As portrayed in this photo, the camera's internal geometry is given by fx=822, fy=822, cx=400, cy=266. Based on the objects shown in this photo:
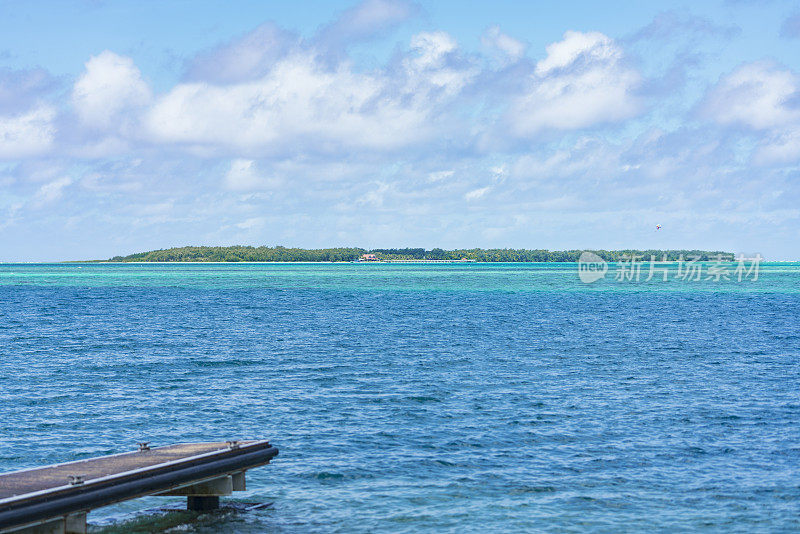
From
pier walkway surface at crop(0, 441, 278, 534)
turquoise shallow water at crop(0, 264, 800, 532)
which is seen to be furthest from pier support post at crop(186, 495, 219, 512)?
turquoise shallow water at crop(0, 264, 800, 532)

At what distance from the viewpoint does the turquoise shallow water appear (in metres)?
21.3

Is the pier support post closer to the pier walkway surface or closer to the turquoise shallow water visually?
the pier walkway surface

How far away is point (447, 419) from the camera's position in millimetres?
31781

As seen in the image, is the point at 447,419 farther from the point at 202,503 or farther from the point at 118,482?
the point at 118,482

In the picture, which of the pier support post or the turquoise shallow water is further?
the pier support post

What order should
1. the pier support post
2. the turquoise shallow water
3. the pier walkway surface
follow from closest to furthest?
the pier walkway surface
the turquoise shallow water
the pier support post

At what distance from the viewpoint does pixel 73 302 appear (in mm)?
117500

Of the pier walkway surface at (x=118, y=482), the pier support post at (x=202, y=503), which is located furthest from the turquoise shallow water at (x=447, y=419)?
the pier walkway surface at (x=118, y=482)

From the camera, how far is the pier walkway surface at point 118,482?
16.9 metres

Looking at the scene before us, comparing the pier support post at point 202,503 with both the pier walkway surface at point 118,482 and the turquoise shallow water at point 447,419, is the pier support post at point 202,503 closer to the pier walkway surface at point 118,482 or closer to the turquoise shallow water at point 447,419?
the pier walkway surface at point 118,482

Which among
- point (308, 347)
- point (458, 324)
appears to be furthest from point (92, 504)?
point (458, 324)

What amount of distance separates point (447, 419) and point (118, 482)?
15.7 m

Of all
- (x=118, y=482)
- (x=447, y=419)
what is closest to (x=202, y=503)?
(x=118, y=482)

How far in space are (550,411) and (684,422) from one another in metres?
5.14
